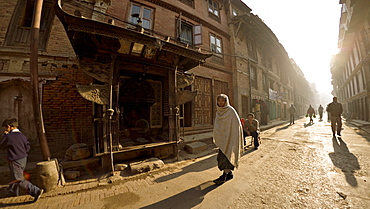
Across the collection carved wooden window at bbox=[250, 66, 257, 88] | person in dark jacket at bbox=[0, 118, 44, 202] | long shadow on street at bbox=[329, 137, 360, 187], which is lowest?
long shadow on street at bbox=[329, 137, 360, 187]

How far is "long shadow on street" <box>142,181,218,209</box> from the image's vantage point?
2195 millimetres

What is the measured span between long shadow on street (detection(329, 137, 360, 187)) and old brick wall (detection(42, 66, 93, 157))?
690 cm

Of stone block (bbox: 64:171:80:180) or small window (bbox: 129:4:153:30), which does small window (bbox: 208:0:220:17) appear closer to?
small window (bbox: 129:4:153:30)

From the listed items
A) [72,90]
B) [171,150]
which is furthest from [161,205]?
[72,90]

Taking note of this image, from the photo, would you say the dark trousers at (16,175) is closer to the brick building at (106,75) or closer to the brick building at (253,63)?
the brick building at (106,75)

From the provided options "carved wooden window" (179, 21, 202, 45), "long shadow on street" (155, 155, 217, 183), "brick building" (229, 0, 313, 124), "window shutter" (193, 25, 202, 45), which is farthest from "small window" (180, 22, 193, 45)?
"long shadow on street" (155, 155, 217, 183)

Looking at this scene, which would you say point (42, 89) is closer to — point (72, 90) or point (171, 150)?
point (72, 90)

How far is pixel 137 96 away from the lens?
5641 mm

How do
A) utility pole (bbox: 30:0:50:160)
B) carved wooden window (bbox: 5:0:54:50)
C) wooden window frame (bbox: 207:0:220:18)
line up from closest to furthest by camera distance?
utility pole (bbox: 30:0:50:160) < carved wooden window (bbox: 5:0:54:50) < wooden window frame (bbox: 207:0:220:18)

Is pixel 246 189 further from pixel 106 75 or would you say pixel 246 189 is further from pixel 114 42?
pixel 114 42

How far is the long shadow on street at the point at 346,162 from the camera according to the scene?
9.01 ft

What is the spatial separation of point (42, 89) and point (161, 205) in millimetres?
5521

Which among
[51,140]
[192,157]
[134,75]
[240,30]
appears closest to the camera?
[51,140]

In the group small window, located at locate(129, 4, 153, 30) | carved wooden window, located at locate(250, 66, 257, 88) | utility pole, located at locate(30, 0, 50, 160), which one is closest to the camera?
utility pole, located at locate(30, 0, 50, 160)
